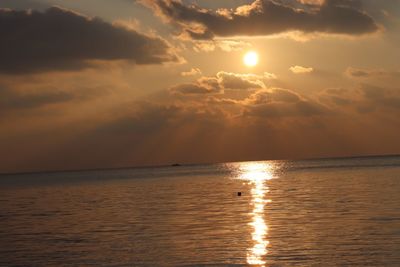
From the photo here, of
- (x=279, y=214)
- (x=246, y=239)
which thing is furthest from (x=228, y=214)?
(x=246, y=239)

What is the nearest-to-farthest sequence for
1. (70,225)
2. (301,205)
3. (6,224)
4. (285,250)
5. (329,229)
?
(285,250), (329,229), (70,225), (6,224), (301,205)

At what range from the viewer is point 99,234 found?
4491 cm

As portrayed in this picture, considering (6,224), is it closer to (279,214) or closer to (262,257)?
(279,214)

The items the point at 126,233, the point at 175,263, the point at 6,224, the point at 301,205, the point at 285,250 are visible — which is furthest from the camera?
the point at 301,205

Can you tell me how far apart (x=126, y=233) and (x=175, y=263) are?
14084 mm

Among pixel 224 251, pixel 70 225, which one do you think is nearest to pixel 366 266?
pixel 224 251

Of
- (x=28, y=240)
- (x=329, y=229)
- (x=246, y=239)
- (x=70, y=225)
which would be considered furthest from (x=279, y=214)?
(x=28, y=240)

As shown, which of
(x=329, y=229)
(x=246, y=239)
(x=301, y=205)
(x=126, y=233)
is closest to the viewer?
(x=246, y=239)

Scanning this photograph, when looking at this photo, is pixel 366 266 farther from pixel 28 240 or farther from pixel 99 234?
pixel 28 240

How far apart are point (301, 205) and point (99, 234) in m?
24.1

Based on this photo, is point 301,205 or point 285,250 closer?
point 285,250

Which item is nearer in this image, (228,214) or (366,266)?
(366,266)

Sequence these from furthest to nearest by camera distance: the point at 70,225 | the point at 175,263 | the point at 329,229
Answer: the point at 70,225 → the point at 329,229 → the point at 175,263

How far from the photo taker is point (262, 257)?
3203 cm
